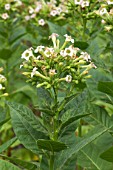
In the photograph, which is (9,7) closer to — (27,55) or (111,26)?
(111,26)

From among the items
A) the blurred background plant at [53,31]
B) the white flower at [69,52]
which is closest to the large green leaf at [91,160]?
the blurred background plant at [53,31]

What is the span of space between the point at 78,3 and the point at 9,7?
125cm

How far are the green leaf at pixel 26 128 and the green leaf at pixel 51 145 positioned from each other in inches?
4.9

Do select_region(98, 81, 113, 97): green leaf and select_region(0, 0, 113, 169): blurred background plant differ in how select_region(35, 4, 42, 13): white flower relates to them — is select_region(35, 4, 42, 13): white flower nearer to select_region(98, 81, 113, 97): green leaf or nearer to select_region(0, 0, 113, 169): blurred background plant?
select_region(0, 0, 113, 169): blurred background plant

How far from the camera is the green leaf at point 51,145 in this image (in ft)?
7.45

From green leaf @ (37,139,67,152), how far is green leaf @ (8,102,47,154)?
12 cm

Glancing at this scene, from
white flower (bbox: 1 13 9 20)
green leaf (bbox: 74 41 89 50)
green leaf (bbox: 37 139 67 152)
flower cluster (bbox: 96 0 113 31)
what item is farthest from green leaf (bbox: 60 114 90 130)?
white flower (bbox: 1 13 9 20)

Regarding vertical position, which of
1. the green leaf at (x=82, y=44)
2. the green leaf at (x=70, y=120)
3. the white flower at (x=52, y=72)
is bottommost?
the green leaf at (x=70, y=120)

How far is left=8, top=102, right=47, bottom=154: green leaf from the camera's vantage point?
2461 mm

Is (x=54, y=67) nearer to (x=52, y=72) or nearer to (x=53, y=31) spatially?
(x=52, y=72)

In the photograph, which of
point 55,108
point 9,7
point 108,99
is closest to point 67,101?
point 55,108

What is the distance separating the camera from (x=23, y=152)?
4.90 metres

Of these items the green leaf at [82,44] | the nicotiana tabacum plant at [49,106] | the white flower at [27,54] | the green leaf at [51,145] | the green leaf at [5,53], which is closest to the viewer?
the green leaf at [51,145]

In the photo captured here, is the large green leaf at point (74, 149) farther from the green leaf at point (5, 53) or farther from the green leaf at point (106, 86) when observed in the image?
the green leaf at point (5, 53)
